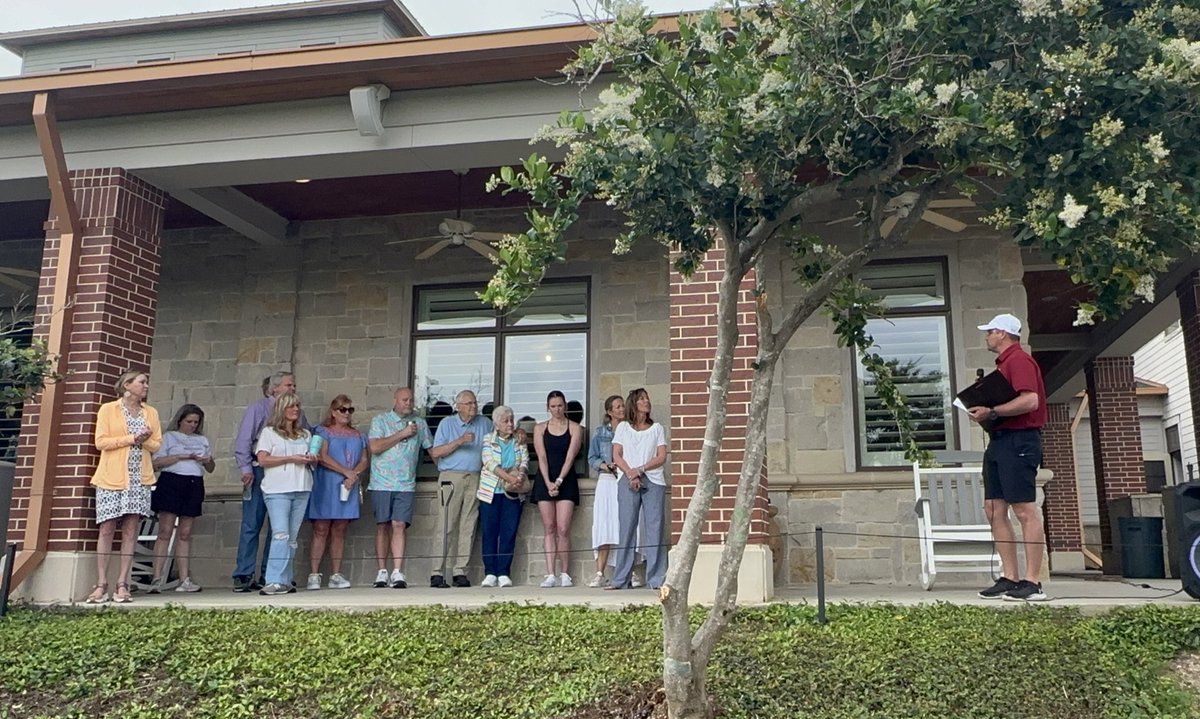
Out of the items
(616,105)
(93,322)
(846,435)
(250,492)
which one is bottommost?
(250,492)

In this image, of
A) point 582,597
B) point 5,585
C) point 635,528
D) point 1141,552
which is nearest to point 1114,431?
point 1141,552

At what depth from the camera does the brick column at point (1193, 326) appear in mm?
10688

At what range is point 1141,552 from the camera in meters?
10.9

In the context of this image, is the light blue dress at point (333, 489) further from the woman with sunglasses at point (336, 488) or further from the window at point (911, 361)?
the window at point (911, 361)

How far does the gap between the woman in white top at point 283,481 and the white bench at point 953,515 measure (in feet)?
15.9

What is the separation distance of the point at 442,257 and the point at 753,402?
21.0 ft

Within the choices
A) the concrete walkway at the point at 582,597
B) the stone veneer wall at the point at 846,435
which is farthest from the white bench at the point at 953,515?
the stone veneer wall at the point at 846,435

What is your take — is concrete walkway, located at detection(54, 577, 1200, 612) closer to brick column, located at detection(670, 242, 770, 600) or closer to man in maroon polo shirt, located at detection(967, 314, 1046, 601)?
man in maroon polo shirt, located at detection(967, 314, 1046, 601)

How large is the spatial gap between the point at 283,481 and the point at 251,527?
0.71 metres

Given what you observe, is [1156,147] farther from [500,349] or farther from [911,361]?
[500,349]

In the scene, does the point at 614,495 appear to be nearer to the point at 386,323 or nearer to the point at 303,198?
the point at 386,323

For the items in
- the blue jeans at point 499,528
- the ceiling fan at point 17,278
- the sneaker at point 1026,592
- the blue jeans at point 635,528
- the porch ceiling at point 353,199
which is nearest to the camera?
the sneaker at point 1026,592

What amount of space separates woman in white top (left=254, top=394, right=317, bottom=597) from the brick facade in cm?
321

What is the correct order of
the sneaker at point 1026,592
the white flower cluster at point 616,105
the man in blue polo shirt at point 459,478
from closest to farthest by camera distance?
the white flower cluster at point 616,105 < the sneaker at point 1026,592 < the man in blue polo shirt at point 459,478
